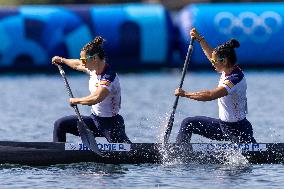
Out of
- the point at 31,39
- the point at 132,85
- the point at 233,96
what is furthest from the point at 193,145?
the point at 31,39

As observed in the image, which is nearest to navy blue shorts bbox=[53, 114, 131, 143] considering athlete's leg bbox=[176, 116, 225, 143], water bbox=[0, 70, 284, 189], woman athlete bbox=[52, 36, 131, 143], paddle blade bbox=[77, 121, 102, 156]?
woman athlete bbox=[52, 36, 131, 143]

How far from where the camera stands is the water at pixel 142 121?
53.5ft

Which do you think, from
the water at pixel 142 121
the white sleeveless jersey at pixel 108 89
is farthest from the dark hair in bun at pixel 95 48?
the water at pixel 142 121

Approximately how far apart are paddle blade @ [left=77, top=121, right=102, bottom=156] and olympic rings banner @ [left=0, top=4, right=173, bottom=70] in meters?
20.2

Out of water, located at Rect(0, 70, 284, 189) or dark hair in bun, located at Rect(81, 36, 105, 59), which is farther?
dark hair in bun, located at Rect(81, 36, 105, 59)

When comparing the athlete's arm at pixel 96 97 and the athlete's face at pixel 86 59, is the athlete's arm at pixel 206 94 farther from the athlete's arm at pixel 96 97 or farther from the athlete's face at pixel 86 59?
the athlete's face at pixel 86 59

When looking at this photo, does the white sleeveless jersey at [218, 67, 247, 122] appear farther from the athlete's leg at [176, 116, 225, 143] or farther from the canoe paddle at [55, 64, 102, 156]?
the canoe paddle at [55, 64, 102, 156]

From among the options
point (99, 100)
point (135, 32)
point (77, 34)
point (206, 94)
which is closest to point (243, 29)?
point (135, 32)

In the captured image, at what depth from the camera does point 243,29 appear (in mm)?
38750

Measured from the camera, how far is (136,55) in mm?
38594

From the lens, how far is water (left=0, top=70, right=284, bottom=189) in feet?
53.5

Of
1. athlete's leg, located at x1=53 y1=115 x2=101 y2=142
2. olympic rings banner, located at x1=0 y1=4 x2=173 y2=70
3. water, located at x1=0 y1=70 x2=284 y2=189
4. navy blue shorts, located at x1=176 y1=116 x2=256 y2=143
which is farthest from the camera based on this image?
olympic rings banner, located at x1=0 y1=4 x2=173 y2=70

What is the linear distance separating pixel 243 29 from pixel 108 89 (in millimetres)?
21918

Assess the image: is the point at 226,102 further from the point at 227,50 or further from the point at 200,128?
the point at 227,50
